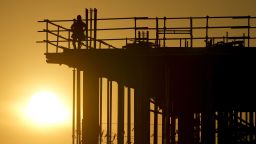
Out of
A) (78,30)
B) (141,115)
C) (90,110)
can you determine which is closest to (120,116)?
(141,115)

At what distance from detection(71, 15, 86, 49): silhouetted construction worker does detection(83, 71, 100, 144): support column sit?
1507 mm

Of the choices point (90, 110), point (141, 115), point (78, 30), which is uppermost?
point (78, 30)

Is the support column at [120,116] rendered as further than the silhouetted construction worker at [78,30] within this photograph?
Yes

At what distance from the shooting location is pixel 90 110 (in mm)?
27641

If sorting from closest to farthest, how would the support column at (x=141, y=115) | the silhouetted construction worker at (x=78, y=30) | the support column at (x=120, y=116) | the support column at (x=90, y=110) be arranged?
1. the support column at (x=90, y=110)
2. the silhouetted construction worker at (x=78, y=30)
3. the support column at (x=141, y=115)
4. the support column at (x=120, y=116)

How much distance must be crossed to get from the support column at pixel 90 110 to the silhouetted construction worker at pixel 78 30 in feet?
4.94

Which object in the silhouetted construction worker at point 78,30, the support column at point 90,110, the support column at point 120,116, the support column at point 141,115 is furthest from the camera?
the support column at point 120,116

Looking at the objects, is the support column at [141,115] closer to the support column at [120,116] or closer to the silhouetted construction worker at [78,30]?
the silhouetted construction worker at [78,30]

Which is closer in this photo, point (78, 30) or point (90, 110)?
point (90, 110)

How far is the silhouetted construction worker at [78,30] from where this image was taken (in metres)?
28.3

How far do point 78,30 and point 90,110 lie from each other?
10.2ft

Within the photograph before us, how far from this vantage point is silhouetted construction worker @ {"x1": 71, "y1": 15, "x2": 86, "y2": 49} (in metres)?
28.3

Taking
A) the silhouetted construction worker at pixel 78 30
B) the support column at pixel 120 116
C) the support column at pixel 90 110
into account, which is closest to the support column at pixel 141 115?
the support column at pixel 90 110

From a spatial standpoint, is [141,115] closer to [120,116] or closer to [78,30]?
[78,30]
